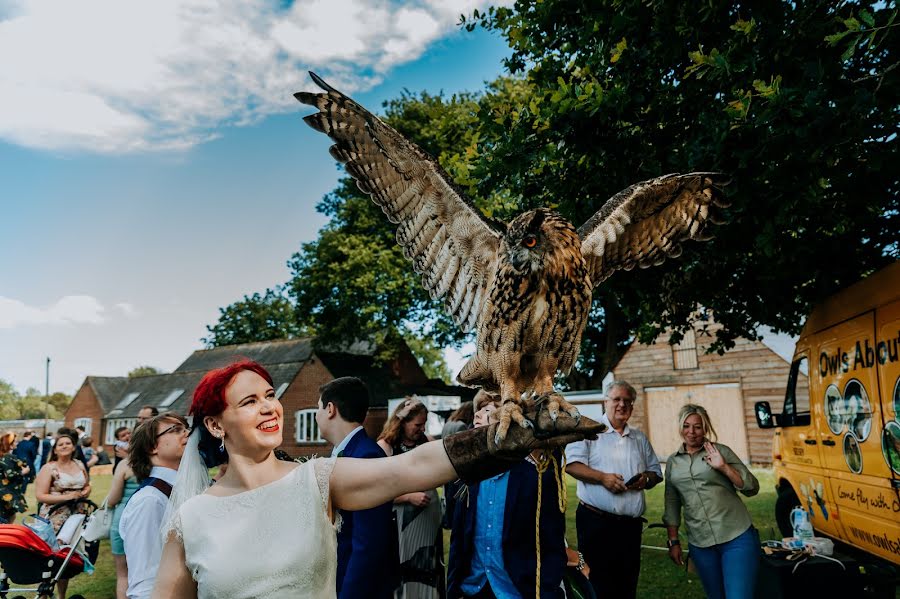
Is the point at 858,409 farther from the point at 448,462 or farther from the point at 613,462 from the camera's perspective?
the point at 448,462

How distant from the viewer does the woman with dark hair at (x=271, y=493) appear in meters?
1.68

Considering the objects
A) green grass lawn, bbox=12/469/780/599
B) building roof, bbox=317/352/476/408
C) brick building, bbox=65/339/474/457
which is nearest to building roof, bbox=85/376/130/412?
brick building, bbox=65/339/474/457

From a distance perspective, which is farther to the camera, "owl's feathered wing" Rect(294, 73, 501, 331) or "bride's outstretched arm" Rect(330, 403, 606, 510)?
"owl's feathered wing" Rect(294, 73, 501, 331)

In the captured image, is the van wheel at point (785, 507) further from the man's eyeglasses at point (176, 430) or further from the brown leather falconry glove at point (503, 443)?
the man's eyeglasses at point (176, 430)

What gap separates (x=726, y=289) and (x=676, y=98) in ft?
8.16

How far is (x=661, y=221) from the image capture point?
12.5 ft

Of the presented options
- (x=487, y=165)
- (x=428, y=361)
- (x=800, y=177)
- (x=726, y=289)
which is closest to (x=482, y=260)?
(x=487, y=165)

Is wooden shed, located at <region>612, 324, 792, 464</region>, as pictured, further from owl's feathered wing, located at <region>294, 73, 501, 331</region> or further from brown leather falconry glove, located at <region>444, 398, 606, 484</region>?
brown leather falconry glove, located at <region>444, 398, 606, 484</region>

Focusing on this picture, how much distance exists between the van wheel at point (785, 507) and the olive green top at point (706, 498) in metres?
3.07

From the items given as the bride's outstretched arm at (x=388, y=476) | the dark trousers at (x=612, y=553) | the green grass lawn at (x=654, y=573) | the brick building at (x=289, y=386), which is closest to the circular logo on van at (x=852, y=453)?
the green grass lawn at (x=654, y=573)

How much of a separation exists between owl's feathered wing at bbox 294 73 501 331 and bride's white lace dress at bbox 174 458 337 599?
1.88 metres

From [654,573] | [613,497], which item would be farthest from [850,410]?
→ [654,573]

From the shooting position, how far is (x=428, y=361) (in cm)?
6109

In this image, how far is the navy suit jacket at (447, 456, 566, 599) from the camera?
267 centimetres
